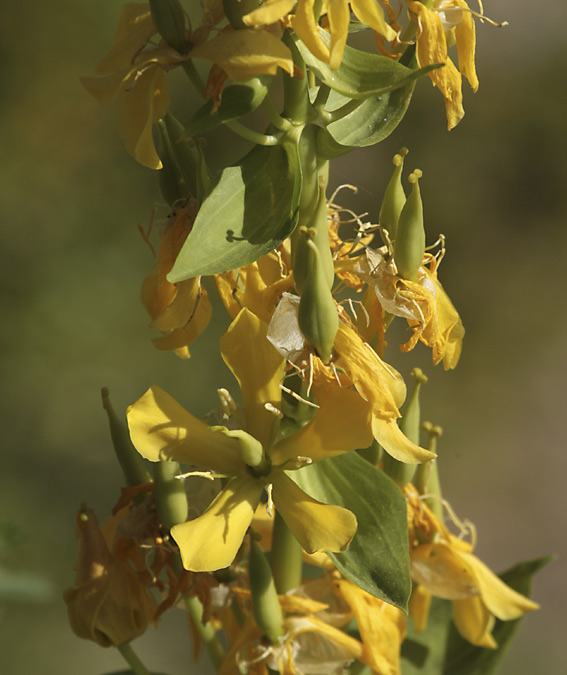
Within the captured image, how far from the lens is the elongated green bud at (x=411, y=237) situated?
2.30 feet

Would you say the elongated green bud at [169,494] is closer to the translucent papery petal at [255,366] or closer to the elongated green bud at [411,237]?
the translucent papery petal at [255,366]

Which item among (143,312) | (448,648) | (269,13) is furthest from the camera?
(143,312)

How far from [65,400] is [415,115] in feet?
4.89

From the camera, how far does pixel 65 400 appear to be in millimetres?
2752

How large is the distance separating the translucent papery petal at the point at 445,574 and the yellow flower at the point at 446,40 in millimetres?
441

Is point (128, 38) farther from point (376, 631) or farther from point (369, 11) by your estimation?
point (376, 631)

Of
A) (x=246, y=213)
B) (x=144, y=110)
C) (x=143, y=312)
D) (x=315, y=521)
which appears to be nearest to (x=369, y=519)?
(x=315, y=521)

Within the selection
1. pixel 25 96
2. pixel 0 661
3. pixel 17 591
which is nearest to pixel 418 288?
pixel 17 591

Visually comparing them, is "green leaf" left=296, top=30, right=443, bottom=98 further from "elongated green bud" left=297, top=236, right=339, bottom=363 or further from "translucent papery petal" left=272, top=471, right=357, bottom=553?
"translucent papery petal" left=272, top=471, right=357, bottom=553

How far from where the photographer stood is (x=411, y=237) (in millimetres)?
714

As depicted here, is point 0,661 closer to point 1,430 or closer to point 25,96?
point 1,430

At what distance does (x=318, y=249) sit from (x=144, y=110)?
0.19 meters

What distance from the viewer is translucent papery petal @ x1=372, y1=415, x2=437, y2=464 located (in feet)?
2.29

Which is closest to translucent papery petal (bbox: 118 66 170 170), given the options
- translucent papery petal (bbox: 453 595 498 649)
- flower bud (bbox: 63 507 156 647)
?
flower bud (bbox: 63 507 156 647)
